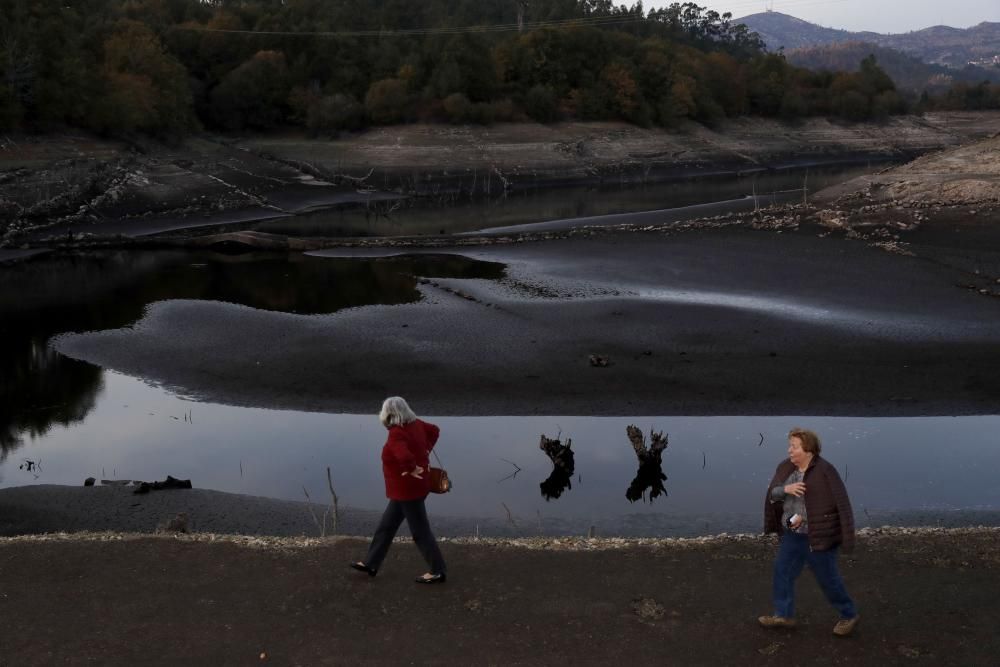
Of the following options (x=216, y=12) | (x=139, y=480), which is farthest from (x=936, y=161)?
(x=216, y=12)

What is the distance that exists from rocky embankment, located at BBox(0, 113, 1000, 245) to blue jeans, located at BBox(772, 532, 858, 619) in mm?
37652

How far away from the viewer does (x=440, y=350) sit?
21.2 meters

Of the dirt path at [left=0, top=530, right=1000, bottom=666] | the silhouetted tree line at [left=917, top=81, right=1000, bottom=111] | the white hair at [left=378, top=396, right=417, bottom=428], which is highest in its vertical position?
the silhouetted tree line at [left=917, top=81, right=1000, bottom=111]

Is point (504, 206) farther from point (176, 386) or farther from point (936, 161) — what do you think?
point (176, 386)

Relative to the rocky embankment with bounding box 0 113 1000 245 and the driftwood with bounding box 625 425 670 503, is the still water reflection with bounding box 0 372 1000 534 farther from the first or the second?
the rocky embankment with bounding box 0 113 1000 245

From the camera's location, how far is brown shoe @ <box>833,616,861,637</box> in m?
7.88

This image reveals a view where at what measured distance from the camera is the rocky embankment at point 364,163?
46188 millimetres

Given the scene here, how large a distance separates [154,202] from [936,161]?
121 ft

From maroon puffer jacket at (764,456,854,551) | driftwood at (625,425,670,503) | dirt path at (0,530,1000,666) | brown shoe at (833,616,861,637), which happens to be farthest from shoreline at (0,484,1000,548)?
maroon puffer jacket at (764,456,854,551)

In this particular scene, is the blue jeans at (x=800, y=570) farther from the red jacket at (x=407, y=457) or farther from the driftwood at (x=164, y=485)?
the driftwood at (x=164, y=485)

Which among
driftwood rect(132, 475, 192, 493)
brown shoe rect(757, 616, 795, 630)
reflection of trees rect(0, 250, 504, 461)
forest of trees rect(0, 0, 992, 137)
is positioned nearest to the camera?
brown shoe rect(757, 616, 795, 630)

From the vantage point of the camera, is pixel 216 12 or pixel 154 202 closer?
pixel 154 202

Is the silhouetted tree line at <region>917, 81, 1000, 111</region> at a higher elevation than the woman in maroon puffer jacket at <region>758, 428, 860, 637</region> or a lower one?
higher

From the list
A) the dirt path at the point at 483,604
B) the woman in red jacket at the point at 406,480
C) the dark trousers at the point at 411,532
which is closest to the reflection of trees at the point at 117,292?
the dirt path at the point at 483,604
